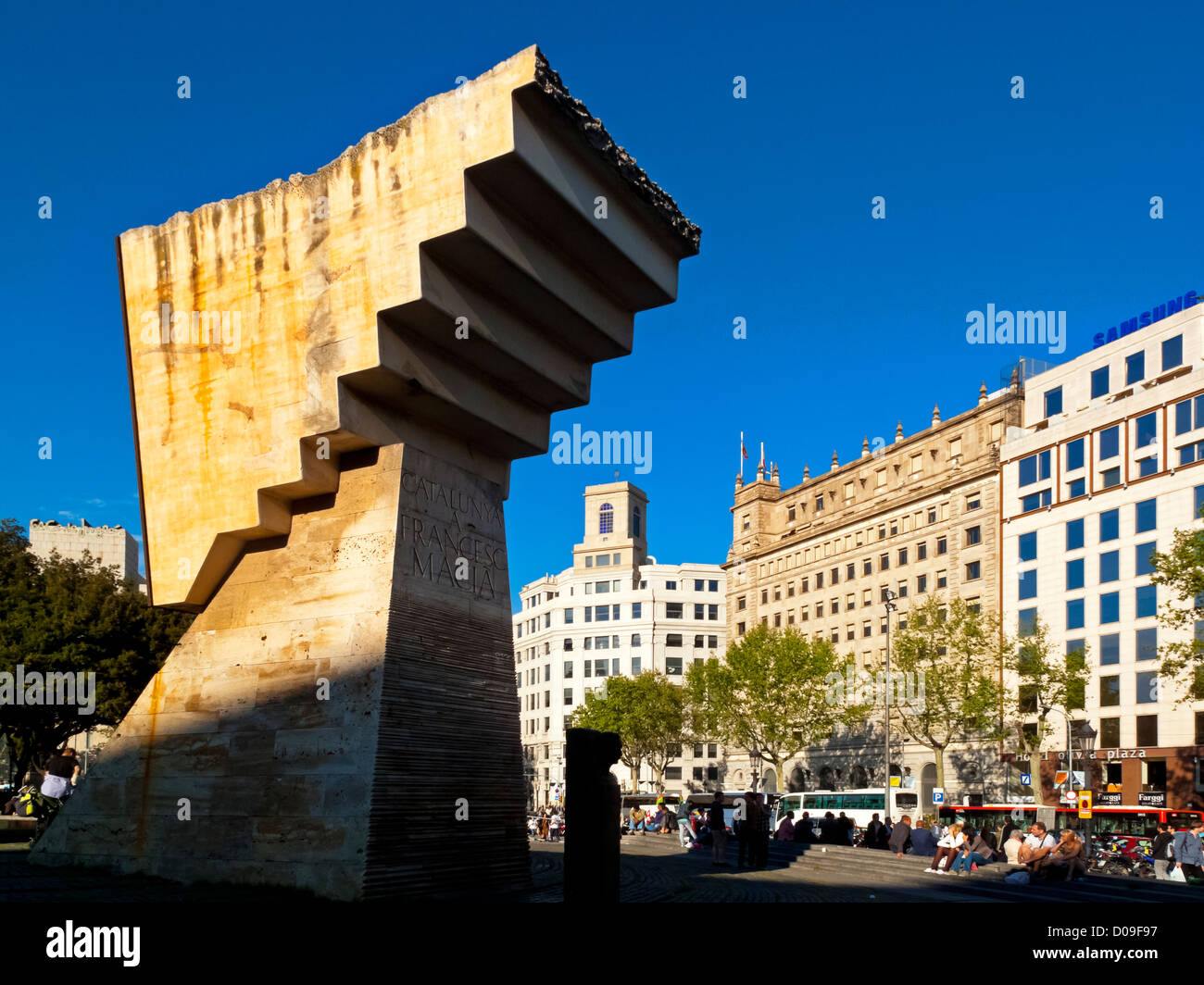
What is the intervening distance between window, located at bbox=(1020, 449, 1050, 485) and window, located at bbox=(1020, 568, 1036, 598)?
17.7 feet

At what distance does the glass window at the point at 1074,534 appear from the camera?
6525 centimetres

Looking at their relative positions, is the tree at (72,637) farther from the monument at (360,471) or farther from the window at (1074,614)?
the window at (1074,614)

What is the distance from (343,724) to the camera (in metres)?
17.1

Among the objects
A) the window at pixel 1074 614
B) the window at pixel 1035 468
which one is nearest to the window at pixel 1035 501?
the window at pixel 1035 468

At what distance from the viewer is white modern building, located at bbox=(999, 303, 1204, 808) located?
58.3 metres

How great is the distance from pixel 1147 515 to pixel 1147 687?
29.0ft

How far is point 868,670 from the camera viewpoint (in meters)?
76.2

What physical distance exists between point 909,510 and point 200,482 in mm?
66982

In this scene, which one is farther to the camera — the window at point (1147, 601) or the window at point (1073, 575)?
the window at point (1073, 575)

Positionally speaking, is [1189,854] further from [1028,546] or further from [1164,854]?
[1028,546]

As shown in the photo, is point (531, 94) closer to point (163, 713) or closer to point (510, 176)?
point (510, 176)

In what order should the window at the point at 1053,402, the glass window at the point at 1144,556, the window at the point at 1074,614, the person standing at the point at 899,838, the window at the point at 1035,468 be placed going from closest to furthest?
the person standing at the point at 899,838
the glass window at the point at 1144,556
the window at the point at 1074,614
the window at the point at 1035,468
the window at the point at 1053,402

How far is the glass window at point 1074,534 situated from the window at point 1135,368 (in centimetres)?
810
